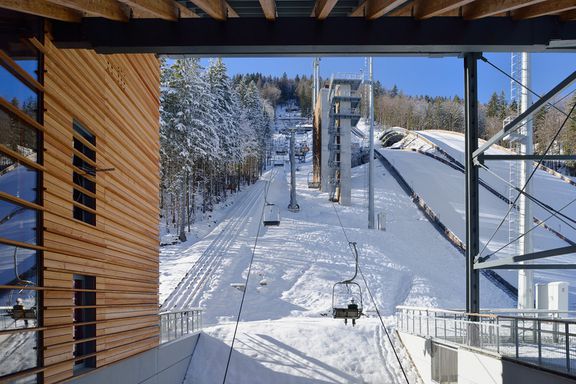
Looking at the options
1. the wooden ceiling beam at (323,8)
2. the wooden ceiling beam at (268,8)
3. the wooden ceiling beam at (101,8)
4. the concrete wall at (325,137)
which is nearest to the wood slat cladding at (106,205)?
the wooden ceiling beam at (101,8)

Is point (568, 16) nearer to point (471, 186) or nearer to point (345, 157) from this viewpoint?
point (471, 186)

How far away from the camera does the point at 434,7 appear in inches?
237

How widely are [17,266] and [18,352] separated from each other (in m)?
0.91

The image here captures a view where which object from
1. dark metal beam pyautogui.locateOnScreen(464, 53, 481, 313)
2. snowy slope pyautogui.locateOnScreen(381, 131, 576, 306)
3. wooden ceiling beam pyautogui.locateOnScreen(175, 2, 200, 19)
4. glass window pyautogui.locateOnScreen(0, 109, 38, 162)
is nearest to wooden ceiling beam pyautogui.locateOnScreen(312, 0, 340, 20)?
wooden ceiling beam pyautogui.locateOnScreen(175, 2, 200, 19)

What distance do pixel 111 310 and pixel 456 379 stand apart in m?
7.66

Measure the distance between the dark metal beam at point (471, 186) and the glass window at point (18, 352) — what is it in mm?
9678

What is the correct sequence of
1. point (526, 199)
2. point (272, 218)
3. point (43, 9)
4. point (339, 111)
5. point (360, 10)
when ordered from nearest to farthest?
point (43, 9) < point (360, 10) < point (526, 199) < point (272, 218) < point (339, 111)

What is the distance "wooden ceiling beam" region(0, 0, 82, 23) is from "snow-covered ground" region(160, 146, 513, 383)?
33.9 feet

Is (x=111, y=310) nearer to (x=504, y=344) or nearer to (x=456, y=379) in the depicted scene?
(x=504, y=344)

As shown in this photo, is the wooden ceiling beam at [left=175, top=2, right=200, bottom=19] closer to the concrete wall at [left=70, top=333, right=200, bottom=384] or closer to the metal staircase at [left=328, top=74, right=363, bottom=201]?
the concrete wall at [left=70, top=333, right=200, bottom=384]

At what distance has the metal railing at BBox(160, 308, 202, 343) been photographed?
13409mm

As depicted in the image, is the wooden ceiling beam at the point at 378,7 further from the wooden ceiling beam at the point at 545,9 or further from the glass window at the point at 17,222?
the glass window at the point at 17,222

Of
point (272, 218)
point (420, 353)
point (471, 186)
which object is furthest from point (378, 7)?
point (272, 218)

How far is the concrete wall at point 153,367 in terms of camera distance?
28.3ft
